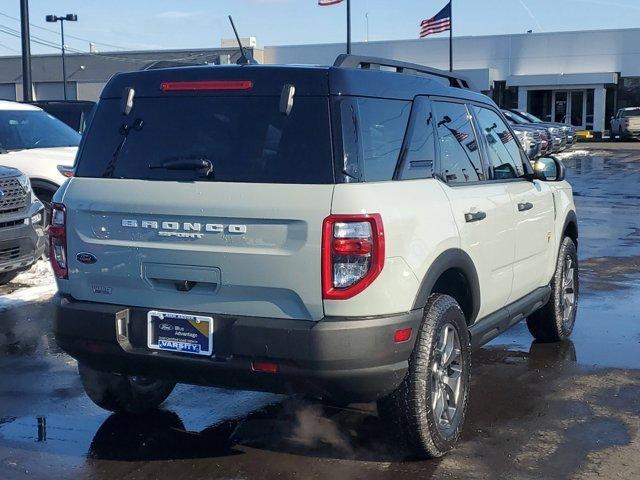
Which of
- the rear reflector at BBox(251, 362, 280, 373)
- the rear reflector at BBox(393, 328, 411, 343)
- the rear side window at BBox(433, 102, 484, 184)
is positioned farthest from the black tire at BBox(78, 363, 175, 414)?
the rear side window at BBox(433, 102, 484, 184)

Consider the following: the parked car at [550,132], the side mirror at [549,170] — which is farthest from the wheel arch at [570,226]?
the parked car at [550,132]

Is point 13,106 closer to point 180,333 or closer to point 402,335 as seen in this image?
point 180,333

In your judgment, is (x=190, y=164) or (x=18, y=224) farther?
(x=18, y=224)

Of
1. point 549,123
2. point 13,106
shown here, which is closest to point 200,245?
point 13,106

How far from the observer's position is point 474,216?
195 inches

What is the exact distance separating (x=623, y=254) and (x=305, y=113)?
323 inches

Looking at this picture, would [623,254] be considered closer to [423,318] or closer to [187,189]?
[423,318]

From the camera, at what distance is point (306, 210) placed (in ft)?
13.1

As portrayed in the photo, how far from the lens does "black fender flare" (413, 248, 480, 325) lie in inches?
169

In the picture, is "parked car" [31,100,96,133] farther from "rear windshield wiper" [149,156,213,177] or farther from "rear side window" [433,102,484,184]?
"rear windshield wiper" [149,156,213,177]

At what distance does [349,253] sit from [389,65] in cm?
140

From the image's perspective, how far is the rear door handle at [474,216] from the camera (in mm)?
4871

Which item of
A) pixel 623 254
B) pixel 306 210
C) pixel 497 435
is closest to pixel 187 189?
pixel 306 210

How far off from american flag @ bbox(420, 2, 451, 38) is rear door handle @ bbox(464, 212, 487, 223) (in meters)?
35.4
